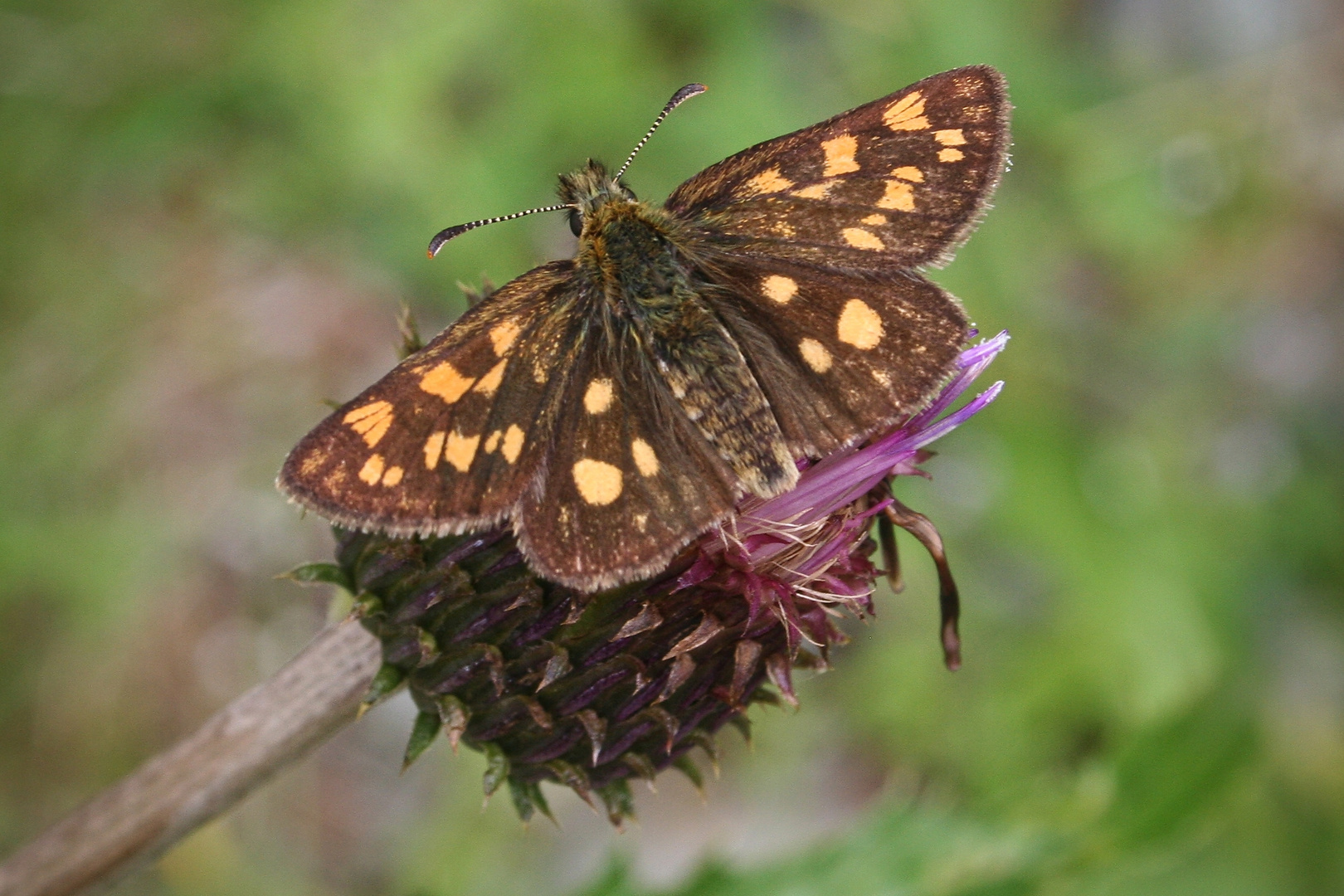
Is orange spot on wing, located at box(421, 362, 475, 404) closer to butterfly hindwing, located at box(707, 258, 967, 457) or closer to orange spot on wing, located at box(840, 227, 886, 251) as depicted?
butterfly hindwing, located at box(707, 258, 967, 457)

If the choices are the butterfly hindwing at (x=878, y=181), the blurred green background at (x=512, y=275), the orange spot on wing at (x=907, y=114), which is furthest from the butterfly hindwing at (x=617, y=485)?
the blurred green background at (x=512, y=275)

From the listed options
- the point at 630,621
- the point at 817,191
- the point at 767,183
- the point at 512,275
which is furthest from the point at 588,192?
the point at 512,275

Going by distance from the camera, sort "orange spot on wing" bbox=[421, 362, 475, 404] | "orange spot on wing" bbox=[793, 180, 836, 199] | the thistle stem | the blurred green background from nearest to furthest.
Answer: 1. "orange spot on wing" bbox=[421, 362, 475, 404]
2. the thistle stem
3. "orange spot on wing" bbox=[793, 180, 836, 199]
4. the blurred green background

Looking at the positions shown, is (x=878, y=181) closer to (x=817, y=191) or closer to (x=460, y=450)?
(x=817, y=191)

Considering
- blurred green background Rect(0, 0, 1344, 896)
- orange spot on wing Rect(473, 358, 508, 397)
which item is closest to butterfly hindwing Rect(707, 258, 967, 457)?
orange spot on wing Rect(473, 358, 508, 397)

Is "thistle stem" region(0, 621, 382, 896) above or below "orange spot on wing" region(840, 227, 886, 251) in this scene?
below

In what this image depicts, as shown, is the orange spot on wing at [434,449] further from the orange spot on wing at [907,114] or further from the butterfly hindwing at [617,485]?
the orange spot on wing at [907,114]

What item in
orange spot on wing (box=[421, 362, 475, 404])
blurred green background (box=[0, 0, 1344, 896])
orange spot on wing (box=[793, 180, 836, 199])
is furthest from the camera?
blurred green background (box=[0, 0, 1344, 896])
